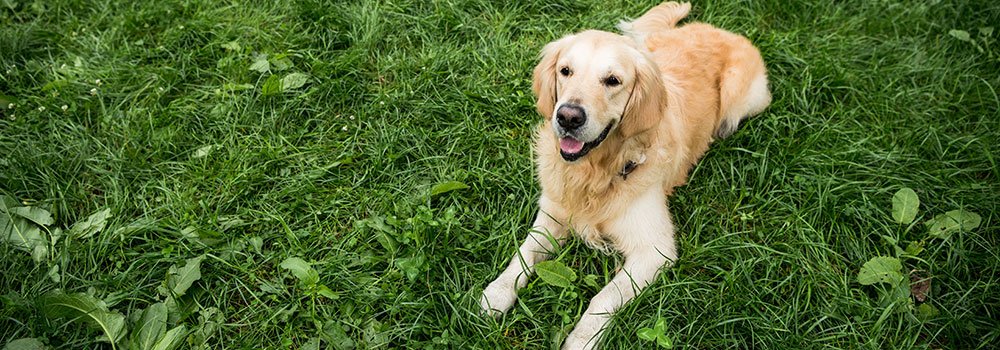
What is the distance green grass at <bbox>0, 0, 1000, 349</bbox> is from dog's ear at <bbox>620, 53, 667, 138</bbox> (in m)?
0.64

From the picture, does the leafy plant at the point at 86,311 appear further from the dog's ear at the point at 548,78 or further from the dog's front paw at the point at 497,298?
the dog's ear at the point at 548,78

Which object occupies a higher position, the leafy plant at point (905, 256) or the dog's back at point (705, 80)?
the dog's back at point (705, 80)

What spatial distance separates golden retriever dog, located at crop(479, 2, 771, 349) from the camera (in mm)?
2416

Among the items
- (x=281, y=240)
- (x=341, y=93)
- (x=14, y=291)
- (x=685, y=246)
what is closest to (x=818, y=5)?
(x=685, y=246)

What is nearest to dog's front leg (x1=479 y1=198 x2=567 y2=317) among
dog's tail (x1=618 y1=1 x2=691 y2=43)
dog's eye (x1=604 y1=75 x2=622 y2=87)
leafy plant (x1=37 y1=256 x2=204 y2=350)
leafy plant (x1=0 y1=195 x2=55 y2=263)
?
dog's eye (x1=604 y1=75 x2=622 y2=87)

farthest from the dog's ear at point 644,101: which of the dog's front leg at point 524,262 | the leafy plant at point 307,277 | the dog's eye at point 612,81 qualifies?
the leafy plant at point 307,277

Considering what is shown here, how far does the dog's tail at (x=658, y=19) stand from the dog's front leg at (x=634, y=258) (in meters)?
1.27

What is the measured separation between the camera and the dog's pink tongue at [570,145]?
241 cm

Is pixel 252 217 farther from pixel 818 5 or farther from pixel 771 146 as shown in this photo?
pixel 818 5

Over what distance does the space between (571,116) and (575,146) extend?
170 mm

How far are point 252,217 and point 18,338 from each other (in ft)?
3.14

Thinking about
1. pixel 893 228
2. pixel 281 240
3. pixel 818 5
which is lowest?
pixel 281 240

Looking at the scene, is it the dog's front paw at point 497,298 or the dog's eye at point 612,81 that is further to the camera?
the dog's front paw at point 497,298

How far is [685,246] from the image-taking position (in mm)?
2834
